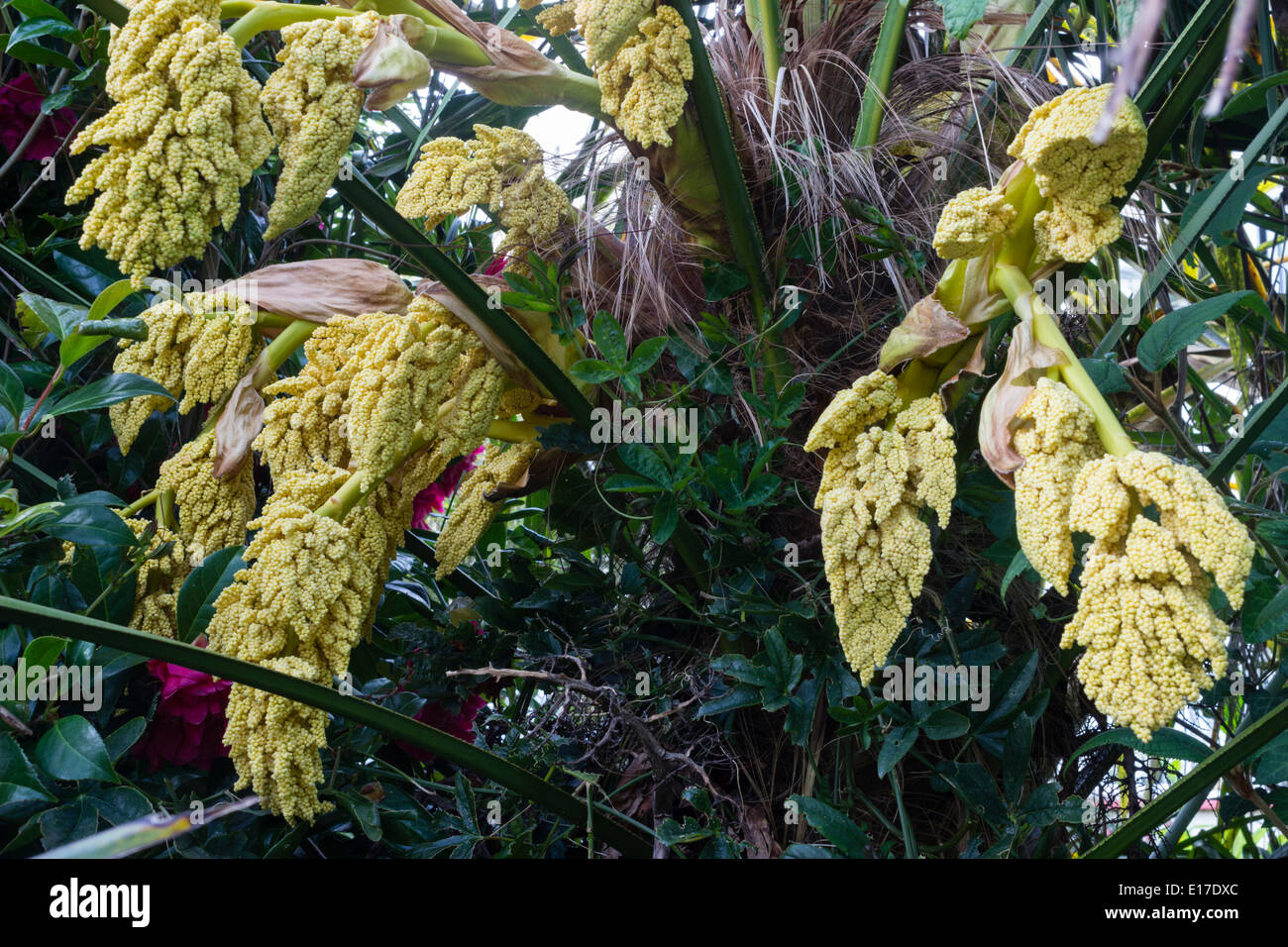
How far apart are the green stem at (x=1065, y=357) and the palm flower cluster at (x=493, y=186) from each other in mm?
410

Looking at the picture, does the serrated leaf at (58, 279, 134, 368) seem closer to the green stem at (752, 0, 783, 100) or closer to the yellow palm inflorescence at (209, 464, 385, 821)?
the yellow palm inflorescence at (209, 464, 385, 821)

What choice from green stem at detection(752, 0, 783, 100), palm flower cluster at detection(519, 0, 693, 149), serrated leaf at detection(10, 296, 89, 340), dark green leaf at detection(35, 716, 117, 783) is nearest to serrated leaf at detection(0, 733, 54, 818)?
dark green leaf at detection(35, 716, 117, 783)

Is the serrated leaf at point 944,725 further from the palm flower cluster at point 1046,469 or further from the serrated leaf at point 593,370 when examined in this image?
the serrated leaf at point 593,370

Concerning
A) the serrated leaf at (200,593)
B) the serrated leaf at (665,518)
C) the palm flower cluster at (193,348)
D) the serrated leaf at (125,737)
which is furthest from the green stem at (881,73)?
the serrated leaf at (125,737)

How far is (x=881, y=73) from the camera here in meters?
1.02

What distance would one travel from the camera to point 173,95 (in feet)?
2.18

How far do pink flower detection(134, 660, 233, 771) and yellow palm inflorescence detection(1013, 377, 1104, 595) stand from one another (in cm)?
71

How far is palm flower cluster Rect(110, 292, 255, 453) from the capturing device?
921 millimetres

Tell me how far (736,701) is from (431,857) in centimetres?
32

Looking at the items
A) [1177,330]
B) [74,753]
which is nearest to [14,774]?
[74,753]

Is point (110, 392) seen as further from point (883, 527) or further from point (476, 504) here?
point (883, 527)

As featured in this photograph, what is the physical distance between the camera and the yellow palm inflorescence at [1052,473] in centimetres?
62

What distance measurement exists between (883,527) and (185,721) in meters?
0.67

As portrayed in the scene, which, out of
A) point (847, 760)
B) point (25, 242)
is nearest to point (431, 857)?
point (847, 760)
